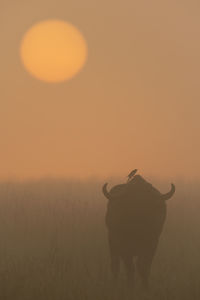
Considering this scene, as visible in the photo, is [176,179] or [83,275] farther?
[176,179]

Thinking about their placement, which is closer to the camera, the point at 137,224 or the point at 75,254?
the point at 137,224

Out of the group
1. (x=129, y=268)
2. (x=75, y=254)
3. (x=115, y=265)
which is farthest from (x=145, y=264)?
(x=75, y=254)

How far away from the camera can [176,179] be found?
23812 mm

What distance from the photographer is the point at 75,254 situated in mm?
8875

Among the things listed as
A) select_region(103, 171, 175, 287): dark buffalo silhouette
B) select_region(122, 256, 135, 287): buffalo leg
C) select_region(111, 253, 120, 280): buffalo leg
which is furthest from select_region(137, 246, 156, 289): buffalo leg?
select_region(111, 253, 120, 280): buffalo leg

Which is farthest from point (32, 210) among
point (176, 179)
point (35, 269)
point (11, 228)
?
point (176, 179)

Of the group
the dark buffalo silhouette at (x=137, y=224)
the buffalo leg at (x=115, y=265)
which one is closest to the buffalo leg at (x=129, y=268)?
the dark buffalo silhouette at (x=137, y=224)

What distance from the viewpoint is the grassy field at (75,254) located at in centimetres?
683

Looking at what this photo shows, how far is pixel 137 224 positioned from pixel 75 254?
2.24 metres

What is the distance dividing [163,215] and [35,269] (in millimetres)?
2198

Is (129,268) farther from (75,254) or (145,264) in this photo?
(75,254)

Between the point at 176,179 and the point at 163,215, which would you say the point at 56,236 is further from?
the point at 176,179

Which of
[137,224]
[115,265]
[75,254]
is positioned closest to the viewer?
[137,224]

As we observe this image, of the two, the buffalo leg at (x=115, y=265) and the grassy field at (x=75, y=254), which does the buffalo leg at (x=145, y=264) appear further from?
the buffalo leg at (x=115, y=265)
